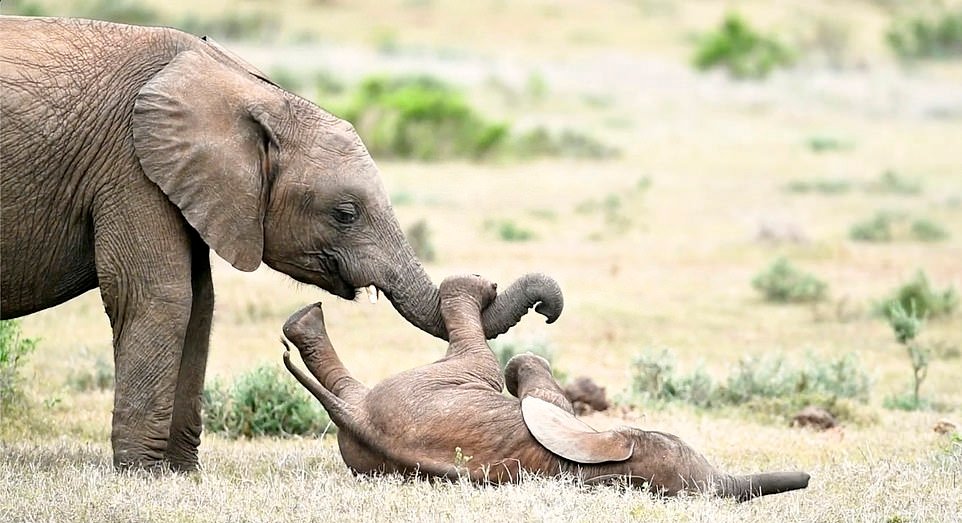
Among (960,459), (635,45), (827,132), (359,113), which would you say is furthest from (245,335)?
(635,45)

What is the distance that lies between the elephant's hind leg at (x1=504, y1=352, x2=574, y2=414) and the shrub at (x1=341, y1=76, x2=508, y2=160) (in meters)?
19.0

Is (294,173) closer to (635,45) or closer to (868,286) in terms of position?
(868,286)

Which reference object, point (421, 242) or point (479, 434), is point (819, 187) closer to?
point (421, 242)

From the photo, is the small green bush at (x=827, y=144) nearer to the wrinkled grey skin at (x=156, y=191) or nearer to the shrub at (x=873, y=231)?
the shrub at (x=873, y=231)

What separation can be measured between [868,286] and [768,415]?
7371 millimetres

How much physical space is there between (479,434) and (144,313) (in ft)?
5.41

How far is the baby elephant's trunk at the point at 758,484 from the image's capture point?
23.4 feet

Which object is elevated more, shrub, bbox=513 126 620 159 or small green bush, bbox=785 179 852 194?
small green bush, bbox=785 179 852 194

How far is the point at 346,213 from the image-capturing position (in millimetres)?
7699

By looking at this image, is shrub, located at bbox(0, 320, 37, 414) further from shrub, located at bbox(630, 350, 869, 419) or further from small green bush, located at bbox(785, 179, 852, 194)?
small green bush, located at bbox(785, 179, 852, 194)

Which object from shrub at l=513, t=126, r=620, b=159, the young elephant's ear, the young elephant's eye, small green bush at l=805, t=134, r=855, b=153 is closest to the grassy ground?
small green bush at l=805, t=134, r=855, b=153

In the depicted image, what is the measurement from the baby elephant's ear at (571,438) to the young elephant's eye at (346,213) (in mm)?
1233

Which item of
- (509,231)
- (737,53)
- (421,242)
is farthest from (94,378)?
(737,53)

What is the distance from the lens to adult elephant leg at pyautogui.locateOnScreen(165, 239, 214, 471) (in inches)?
313
